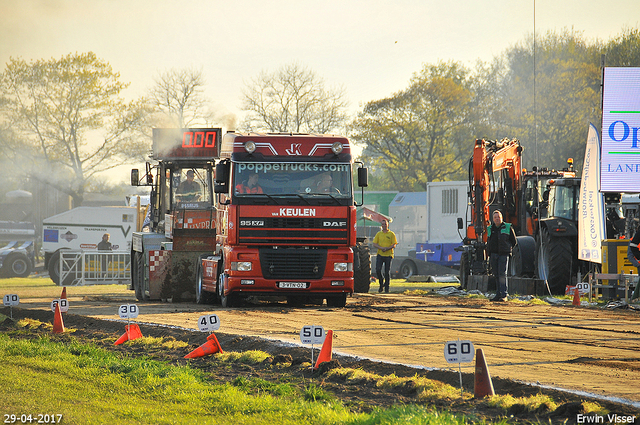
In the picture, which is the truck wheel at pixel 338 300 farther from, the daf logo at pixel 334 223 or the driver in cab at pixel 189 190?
the driver in cab at pixel 189 190

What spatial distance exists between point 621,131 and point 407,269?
20.3 meters

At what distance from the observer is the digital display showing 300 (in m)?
18.7

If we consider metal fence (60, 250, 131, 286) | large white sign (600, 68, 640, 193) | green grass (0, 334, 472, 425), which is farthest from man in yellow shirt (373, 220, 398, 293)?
green grass (0, 334, 472, 425)

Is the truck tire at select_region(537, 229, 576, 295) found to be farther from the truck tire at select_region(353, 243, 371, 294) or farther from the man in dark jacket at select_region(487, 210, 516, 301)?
the truck tire at select_region(353, 243, 371, 294)

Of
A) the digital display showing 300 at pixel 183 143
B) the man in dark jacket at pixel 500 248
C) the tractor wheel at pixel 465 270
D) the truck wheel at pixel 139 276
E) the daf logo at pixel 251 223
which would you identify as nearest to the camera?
the daf logo at pixel 251 223

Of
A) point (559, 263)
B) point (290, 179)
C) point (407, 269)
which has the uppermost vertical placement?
point (290, 179)

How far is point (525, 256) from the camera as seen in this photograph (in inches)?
799

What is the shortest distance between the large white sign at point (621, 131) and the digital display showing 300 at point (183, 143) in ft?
29.6

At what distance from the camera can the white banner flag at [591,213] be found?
17250mm

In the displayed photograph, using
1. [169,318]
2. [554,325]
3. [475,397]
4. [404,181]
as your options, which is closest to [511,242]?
[554,325]

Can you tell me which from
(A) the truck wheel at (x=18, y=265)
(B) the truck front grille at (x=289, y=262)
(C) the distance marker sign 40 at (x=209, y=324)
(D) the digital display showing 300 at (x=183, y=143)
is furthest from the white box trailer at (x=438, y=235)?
(C) the distance marker sign 40 at (x=209, y=324)

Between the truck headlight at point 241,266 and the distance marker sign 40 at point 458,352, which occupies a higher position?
the truck headlight at point 241,266

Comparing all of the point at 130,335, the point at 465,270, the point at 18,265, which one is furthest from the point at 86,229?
the point at 130,335

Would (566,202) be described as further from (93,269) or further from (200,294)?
(93,269)
